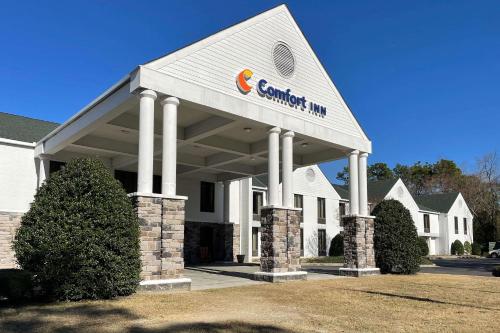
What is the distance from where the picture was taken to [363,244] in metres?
19.3

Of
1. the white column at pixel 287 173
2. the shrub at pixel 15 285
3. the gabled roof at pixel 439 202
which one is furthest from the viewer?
the gabled roof at pixel 439 202

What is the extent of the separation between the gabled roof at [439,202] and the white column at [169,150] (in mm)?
47229

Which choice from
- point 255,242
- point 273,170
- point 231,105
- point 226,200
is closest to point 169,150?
point 231,105

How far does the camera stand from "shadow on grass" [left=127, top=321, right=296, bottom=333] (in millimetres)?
7316

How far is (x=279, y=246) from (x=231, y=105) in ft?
16.4

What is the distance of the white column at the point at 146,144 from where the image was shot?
40.3 ft

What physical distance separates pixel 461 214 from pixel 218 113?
50.7 metres

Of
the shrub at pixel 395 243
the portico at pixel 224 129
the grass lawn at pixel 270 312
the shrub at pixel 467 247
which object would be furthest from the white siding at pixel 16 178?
the shrub at pixel 467 247

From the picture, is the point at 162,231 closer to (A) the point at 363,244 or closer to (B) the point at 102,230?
(B) the point at 102,230

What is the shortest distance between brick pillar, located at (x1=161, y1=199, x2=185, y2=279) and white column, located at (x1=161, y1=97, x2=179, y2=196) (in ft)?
1.48

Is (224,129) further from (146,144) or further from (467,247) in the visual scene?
(467,247)

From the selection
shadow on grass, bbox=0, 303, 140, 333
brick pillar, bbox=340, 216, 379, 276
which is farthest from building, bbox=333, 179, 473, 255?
shadow on grass, bbox=0, 303, 140, 333

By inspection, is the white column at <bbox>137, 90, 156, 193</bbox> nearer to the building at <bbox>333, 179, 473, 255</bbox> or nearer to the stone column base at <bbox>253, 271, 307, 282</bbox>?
the stone column base at <bbox>253, 271, 307, 282</bbox>

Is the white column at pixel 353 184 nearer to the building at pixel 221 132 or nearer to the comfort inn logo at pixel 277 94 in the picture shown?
the building at pixel 221 132
